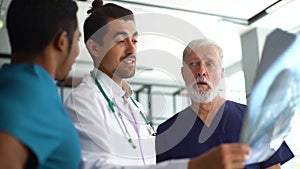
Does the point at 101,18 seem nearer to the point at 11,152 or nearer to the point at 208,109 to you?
the point at 208,109

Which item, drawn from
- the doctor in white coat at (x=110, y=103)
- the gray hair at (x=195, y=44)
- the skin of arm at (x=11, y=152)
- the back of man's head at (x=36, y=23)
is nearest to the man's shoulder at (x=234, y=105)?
the gray hair at (x=195, y=44)

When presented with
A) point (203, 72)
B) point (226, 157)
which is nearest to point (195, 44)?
point (203, 72)

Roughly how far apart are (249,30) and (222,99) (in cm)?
267

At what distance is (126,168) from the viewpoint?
2.96 feet

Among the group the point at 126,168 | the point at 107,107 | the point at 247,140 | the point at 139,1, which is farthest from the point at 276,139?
the point at 139,1

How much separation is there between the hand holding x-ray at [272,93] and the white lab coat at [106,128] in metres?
0.20

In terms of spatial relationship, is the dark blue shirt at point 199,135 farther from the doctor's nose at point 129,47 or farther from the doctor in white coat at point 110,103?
the doctor's nose at point 129,47

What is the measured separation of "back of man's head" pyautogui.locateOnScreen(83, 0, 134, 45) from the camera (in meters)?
1.25

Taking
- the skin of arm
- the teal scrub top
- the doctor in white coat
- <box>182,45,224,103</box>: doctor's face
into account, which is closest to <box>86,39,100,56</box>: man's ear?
the doctor in white coat

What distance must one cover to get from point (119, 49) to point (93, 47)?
0.30 feet

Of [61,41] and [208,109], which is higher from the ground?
[61,41]

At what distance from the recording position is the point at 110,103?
46.0 inches

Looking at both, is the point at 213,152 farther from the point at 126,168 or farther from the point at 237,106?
the point at 237,106

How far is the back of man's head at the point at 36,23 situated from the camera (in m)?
0.83
